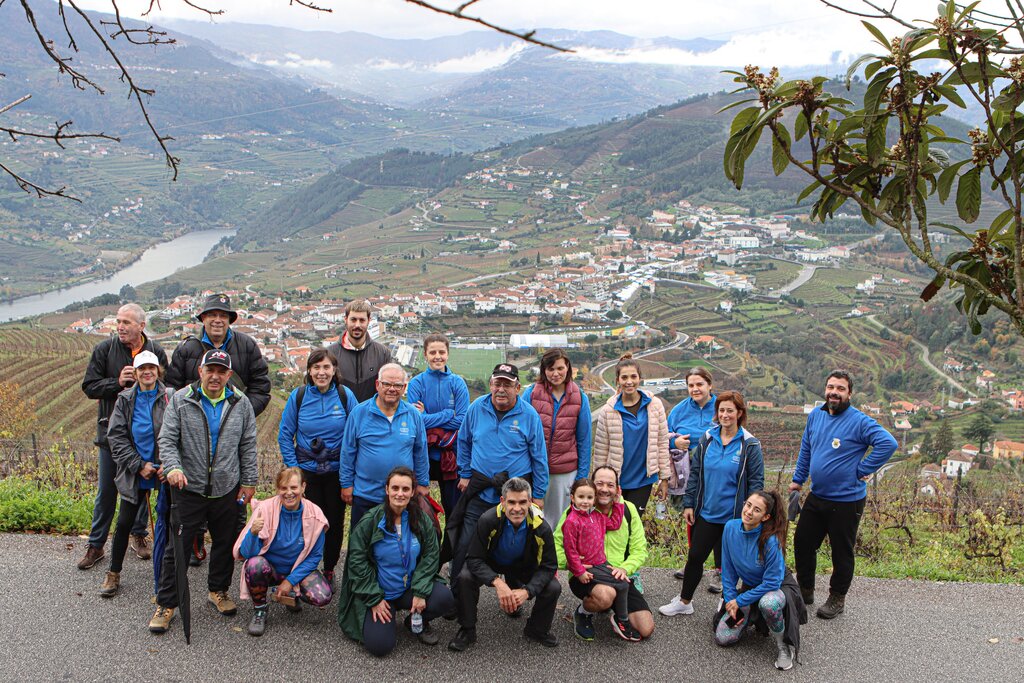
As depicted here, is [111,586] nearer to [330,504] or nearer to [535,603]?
[330,504]

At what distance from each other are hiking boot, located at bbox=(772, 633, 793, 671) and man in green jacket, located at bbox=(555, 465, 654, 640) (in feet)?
1.98

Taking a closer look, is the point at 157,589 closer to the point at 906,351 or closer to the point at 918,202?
the point at 918,202

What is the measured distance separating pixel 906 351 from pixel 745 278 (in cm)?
2366

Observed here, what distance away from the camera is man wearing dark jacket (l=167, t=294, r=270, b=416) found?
430 centimetres

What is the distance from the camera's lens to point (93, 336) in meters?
48.2

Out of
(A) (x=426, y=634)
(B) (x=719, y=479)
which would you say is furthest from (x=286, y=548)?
(B) (x=719, y=479)

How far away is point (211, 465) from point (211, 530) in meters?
0.40

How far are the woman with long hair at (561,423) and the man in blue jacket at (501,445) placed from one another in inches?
8.8

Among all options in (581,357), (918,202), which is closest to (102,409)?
(918,202)

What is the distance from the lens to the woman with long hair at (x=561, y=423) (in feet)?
14.2

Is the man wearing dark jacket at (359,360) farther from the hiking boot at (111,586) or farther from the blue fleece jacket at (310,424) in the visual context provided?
the hiking boot at (111,586)

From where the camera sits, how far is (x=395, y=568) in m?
3.80

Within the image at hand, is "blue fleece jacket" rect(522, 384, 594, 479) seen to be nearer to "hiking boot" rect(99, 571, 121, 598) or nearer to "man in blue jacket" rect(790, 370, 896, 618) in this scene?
"man in blue jacket" rect(790, 370, 896, 618)

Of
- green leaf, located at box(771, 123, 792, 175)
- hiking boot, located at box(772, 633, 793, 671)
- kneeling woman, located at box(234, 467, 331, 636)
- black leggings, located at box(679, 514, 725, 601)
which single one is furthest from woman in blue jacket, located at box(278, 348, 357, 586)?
green leaf, located at box(771, 123, 792, 175)
